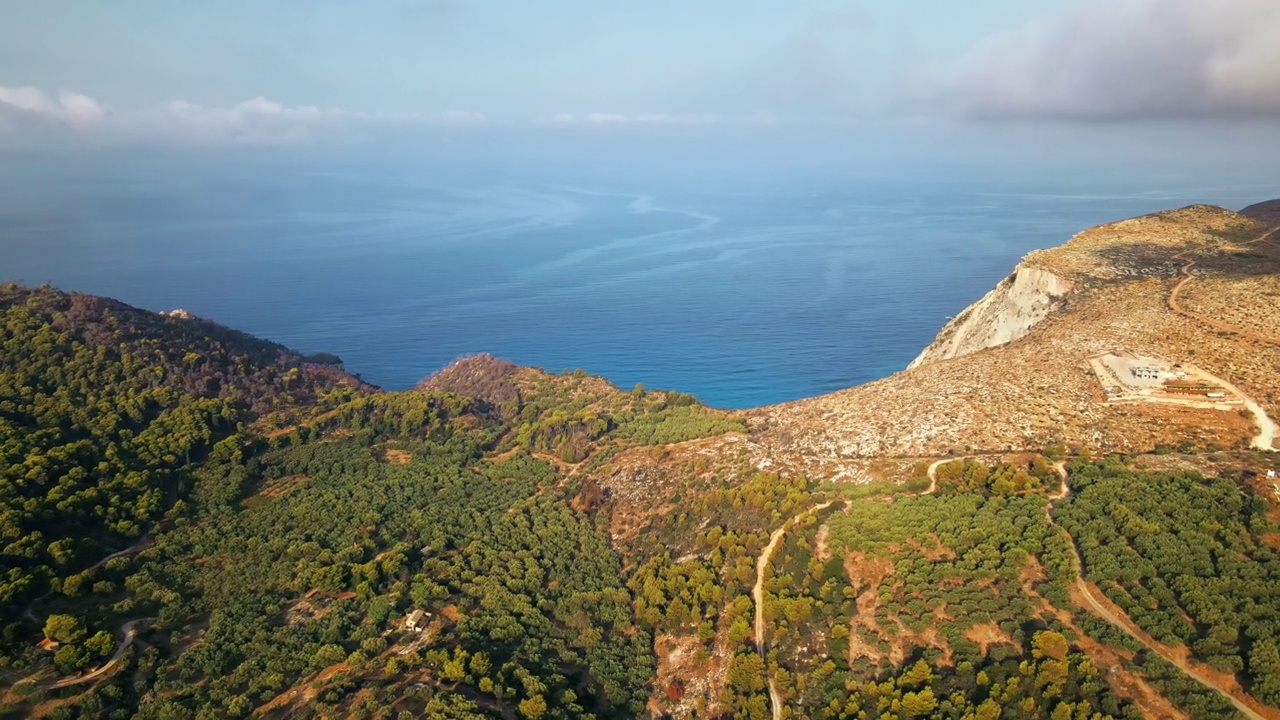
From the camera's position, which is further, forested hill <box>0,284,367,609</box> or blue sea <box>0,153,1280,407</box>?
blue sea <box>0,153,1280,407</box>

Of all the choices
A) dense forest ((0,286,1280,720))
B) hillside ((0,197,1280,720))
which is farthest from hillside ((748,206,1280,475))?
dense forest ((0,286,1280,720))

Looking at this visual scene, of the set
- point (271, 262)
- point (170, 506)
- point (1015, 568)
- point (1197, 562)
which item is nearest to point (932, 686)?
point (1015, 568)

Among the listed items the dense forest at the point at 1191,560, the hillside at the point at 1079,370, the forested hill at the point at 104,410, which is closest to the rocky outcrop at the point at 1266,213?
the hillside at the point at 1079,370

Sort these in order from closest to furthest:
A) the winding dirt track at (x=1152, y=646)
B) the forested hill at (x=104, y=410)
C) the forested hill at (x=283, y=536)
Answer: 1. the winding dirt track at (x=1152, y=646)
2. the forested hill at (x=283, y=536)
3. the forested hill at (x=104, y=410)

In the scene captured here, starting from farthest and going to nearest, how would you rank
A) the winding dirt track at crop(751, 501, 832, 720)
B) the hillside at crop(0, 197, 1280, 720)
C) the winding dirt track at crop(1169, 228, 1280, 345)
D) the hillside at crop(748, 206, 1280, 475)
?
the winding dirt track at crop(1169, 228, 1280, 345) < the hillside at crop(748, 206, 1280, 475) < the winding dirt track at crop(751, 501, 832, 720) < the hillside at crop(0, 197, 1280, 720)

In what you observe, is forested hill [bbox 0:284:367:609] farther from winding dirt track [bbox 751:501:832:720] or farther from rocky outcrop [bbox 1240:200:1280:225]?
rocky outcrop [bbox 1240:200:1280:225]

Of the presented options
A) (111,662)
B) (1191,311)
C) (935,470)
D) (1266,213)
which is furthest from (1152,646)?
(1266,213)

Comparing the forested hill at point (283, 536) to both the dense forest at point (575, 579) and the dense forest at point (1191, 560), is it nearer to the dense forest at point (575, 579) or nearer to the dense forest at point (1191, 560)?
the dense forest at point (575, 579)
